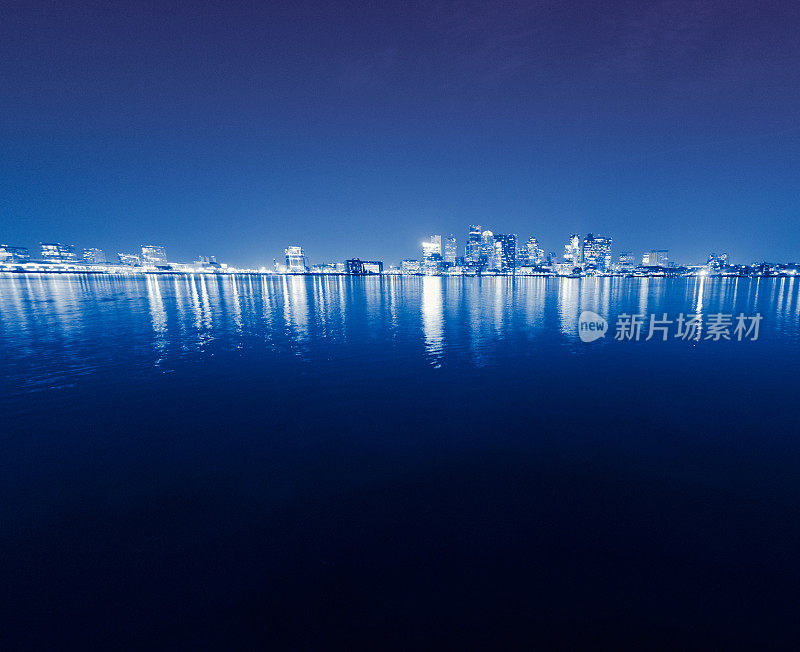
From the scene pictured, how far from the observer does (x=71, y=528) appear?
27.7ft

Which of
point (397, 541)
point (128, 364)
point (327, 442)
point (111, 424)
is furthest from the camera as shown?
point (128, 364)

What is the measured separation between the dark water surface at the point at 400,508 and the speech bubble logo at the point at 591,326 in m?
10.4

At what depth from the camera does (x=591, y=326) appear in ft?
118

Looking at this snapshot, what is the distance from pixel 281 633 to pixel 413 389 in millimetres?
11995

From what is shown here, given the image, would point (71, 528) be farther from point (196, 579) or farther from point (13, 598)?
point (196, 579)

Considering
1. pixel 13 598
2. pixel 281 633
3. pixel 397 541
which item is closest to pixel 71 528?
pixel 13 598

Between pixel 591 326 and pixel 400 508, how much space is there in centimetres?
3338

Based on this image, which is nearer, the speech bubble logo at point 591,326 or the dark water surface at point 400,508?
the dark water surface at point 400,508

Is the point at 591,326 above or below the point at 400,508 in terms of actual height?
below

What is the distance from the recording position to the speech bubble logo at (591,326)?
99.6 feet

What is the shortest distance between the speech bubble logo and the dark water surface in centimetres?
1036

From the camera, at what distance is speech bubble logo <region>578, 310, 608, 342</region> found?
30345 millimetres

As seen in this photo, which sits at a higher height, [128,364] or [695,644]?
[128,364]

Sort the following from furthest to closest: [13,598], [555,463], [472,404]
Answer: [472,404], [555,463], [13,598]
